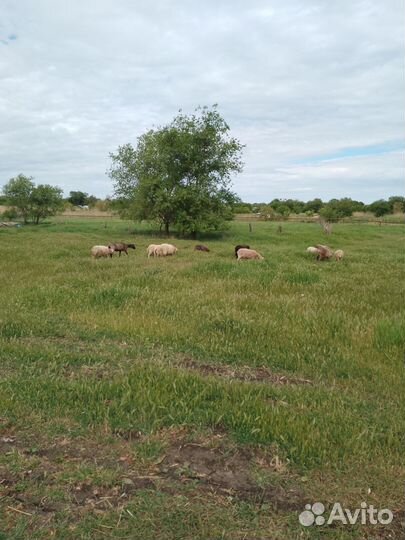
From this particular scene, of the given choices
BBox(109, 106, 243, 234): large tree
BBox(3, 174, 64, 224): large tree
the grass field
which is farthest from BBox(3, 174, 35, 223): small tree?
the grass field

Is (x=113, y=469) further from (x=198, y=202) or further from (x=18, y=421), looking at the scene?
(x=198, y=202)

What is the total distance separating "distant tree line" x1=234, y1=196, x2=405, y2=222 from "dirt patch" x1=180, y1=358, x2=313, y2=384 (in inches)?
2151

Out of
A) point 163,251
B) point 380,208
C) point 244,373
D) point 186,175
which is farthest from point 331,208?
point 244,373

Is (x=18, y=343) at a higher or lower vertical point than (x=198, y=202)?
lower

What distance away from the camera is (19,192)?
51.0 meters

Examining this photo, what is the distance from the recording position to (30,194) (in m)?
51.5

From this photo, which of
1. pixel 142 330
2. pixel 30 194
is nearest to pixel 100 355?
pixel 142 330

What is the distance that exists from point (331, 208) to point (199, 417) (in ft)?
259

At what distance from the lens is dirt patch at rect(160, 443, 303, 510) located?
3311 millimetres

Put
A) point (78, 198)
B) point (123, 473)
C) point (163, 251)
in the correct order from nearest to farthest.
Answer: point (123, 473)
point (163, 251)
point (78, 198)

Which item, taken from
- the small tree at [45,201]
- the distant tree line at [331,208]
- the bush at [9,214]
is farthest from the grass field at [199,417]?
the distant tree line at [331,208]

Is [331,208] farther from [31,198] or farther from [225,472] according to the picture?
[225,472]

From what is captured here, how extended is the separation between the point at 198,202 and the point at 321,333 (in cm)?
3060

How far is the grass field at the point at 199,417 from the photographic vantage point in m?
3.13
